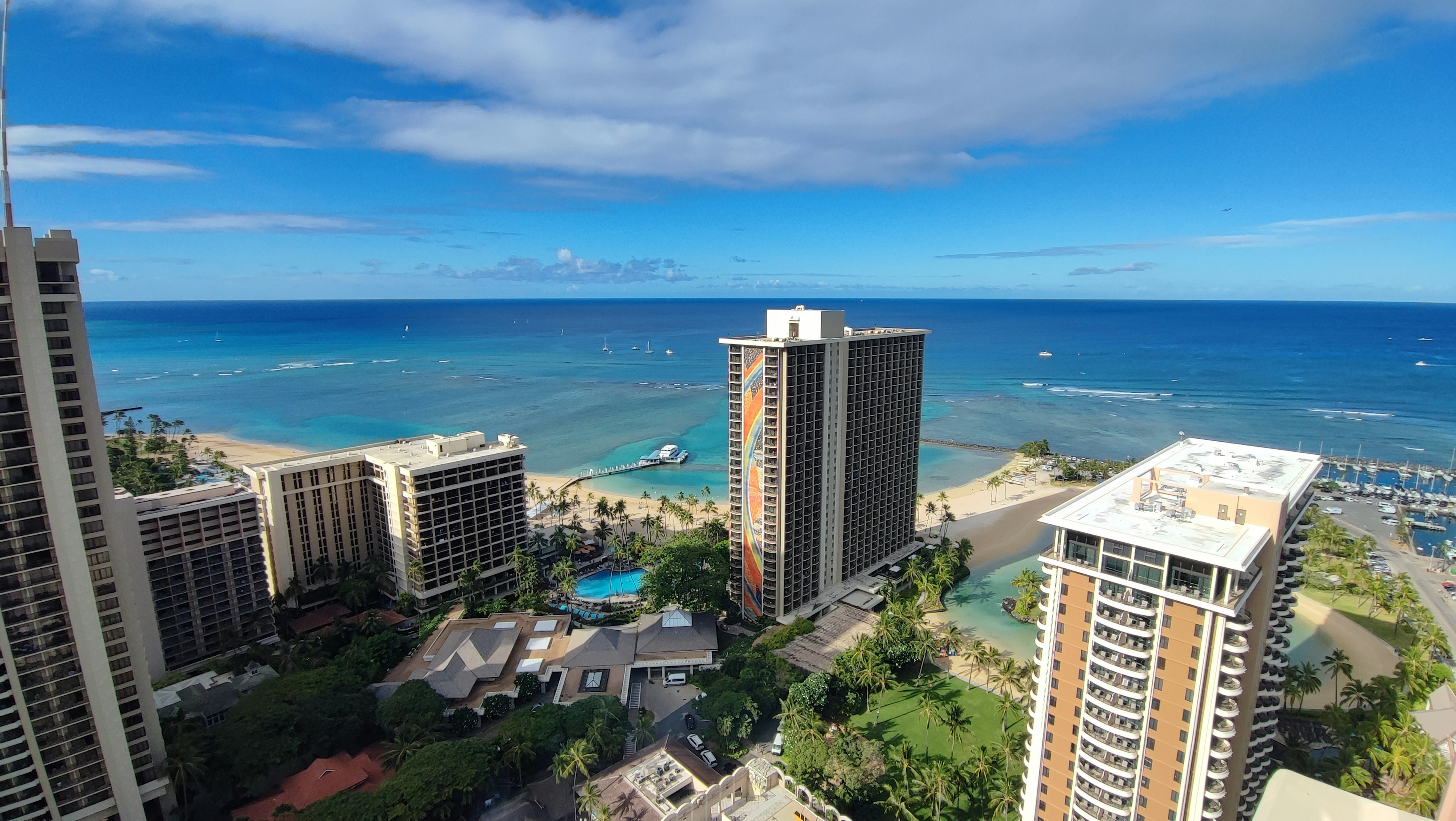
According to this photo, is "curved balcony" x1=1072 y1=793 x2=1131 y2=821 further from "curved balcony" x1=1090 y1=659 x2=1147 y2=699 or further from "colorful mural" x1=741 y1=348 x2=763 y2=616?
"colorful mural" x1=741 y1=348 x2=763 y2=616

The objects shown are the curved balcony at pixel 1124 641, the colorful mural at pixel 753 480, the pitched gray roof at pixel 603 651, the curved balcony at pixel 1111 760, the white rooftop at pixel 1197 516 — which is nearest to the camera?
the white rooftop at pixel 1197 516

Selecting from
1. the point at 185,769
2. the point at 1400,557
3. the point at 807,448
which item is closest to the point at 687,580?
the point at 807,448

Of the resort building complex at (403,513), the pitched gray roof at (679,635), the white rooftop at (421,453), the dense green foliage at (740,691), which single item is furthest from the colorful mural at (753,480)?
the resort building complex at (403,513)

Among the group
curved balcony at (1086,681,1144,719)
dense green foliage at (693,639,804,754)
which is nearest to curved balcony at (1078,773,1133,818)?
curved balcony at (1086,681,1144,719)

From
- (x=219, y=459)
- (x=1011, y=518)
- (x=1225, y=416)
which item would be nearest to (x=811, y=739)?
(x=1011, y=518)

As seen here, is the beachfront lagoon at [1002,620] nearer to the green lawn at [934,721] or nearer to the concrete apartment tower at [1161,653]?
the green lawn at [934,721]

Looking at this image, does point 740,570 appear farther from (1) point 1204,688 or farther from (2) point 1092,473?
(2) point 1092,473
